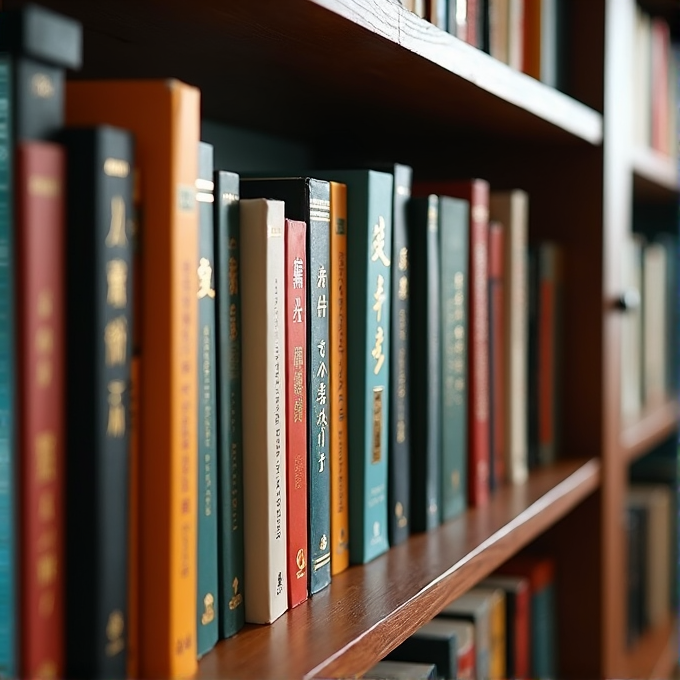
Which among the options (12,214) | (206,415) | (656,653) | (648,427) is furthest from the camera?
(656,653)

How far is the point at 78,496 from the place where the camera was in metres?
0.42

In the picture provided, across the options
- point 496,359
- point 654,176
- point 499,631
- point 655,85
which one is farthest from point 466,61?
point 655,85

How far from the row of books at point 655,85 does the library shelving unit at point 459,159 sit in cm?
5

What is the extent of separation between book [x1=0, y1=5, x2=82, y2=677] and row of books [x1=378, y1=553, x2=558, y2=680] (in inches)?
18.9

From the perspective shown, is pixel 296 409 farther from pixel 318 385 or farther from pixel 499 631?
pixel 499 631

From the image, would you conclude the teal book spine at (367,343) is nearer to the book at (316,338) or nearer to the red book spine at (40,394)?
the book at (316,338)

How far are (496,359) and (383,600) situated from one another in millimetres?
376

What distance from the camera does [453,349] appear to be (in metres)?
0.86

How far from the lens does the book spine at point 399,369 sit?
2.46ft

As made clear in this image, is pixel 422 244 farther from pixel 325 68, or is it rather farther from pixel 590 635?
pixel 590 635

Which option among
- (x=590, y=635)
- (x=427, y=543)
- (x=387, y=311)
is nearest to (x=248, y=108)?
(x=387, y=311)

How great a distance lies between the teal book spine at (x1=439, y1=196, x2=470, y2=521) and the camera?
84 centimetres

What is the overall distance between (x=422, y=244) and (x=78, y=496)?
43 centimetres

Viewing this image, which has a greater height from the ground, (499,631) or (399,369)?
(399,369)
